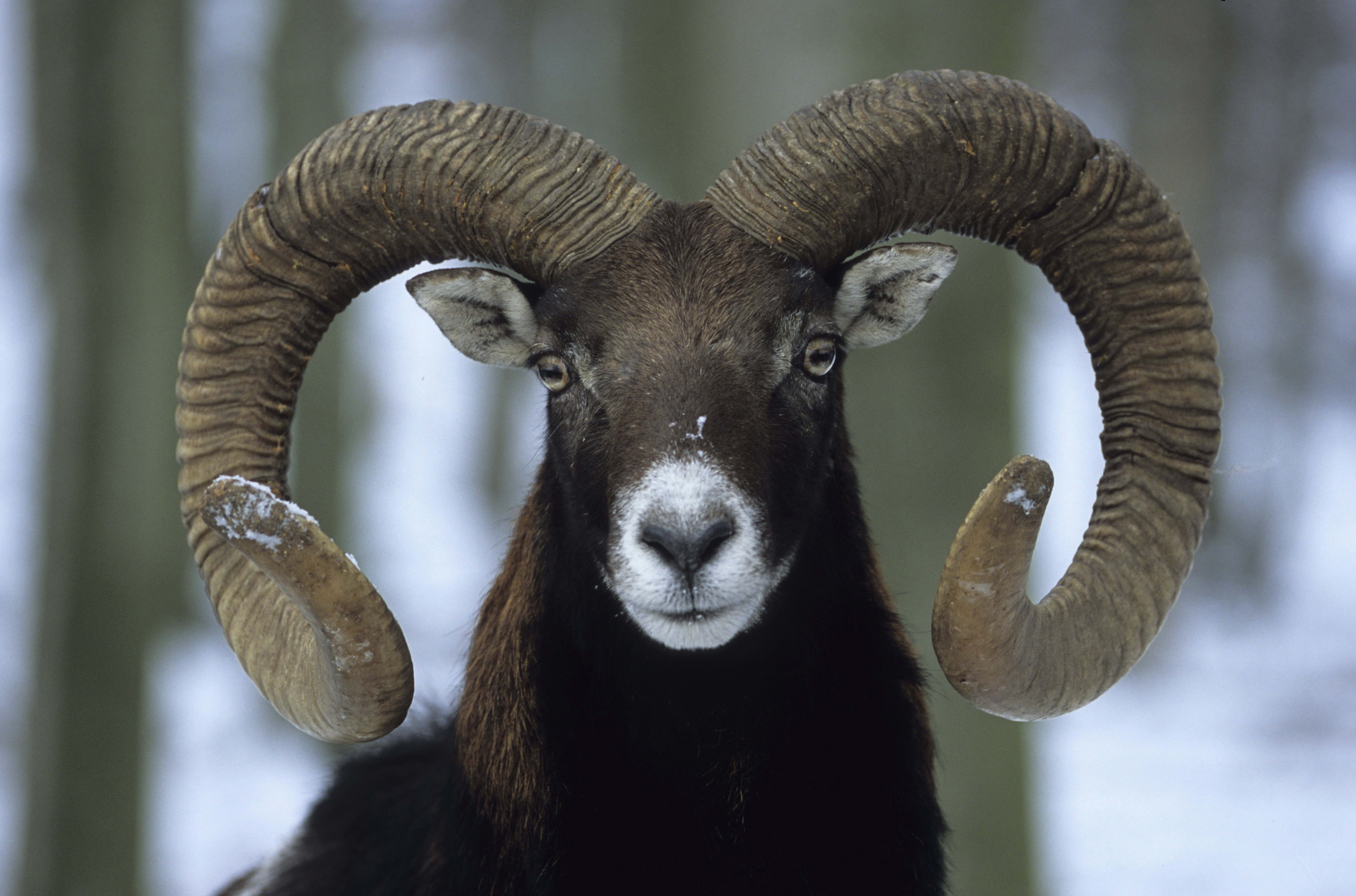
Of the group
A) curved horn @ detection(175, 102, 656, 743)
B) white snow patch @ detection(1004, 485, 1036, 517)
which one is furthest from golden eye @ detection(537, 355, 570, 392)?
white snow patch @ detection(1004, 485, 1036, 517)

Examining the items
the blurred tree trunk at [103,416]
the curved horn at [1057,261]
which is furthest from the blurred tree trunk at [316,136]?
the curved horn at [1057,261]

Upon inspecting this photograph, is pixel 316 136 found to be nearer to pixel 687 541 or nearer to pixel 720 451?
pixel 720 451

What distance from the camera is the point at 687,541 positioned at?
3205 mm

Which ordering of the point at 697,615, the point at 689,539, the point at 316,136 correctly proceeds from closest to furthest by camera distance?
the point at 689,539
the point at 697,615
the point at 316,136

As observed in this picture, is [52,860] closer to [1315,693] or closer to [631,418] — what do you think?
[631,418]

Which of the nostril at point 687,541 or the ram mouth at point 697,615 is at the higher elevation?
the nostril at point 687,541

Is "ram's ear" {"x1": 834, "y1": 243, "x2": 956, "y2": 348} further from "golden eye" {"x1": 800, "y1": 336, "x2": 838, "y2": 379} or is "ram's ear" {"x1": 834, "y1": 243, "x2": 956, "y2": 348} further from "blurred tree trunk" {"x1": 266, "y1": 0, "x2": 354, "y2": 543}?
"blurred tree trunk" {"x1": 266, "y1": 0, "x2": 354, "y2": 543}

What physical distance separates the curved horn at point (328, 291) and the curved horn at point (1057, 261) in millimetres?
582

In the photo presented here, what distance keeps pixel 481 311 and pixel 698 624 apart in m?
1.47

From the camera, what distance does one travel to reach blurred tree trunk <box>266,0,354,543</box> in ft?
41.2

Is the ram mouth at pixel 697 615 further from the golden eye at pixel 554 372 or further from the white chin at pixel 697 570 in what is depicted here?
the golden eye at pixel 554 372

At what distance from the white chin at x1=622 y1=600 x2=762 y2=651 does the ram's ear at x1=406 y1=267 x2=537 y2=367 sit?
1125mm

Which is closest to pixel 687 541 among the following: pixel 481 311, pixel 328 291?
pixel 481 311

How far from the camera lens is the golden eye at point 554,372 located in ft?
12.9
